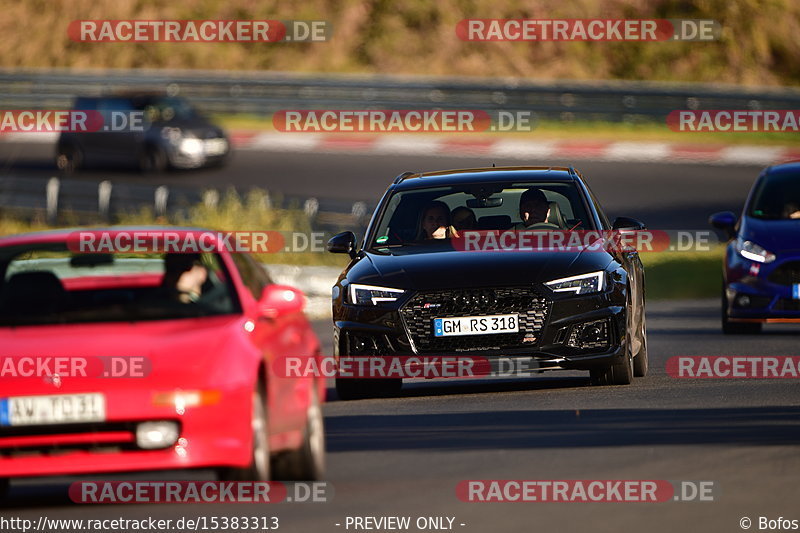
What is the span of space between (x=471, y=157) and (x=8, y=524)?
1042 inches

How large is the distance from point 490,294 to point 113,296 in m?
3.55

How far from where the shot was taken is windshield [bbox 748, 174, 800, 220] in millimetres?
17328

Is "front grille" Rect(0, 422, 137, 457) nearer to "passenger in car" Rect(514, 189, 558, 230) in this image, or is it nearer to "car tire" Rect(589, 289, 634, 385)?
"car tire" Rect(589, 289, 634, 385)

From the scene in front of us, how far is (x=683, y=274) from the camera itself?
26938 mm

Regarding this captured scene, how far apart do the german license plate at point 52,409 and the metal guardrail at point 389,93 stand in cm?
2711

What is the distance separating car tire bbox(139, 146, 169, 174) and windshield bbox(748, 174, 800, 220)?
1943 centimetres

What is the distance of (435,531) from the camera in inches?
293

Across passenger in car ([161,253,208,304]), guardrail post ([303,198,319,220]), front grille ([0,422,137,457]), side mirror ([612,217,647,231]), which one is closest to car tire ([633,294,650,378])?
side mirror ([612,217,647,231])

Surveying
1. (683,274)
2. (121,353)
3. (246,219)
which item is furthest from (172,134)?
(121,353)

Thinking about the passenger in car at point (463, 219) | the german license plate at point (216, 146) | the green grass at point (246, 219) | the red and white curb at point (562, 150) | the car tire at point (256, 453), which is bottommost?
the car tire at point (256, 453)

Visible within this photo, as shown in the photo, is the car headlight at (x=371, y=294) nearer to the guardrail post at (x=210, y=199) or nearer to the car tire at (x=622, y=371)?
the car tire at (x=622, y=371)

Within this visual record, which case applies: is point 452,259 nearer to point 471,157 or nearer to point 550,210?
point 550,210

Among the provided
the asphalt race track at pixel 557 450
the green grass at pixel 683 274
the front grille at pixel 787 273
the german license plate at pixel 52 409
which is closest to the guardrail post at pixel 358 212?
the green grass at pixel 683 274

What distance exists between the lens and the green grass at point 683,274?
81.8 ft
